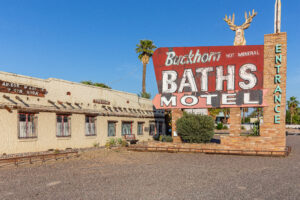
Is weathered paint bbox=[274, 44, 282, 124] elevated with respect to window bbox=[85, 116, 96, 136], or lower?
elevated

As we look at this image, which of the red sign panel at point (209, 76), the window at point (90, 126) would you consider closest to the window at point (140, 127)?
the window at point (90, 126)

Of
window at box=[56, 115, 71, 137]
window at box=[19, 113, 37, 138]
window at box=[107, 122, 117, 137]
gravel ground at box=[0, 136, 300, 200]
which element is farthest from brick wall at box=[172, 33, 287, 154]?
window at box=[19, 113, 37, 138]

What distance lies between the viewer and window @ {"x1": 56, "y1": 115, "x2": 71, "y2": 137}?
2064 cm

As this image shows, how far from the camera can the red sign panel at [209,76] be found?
1991cm

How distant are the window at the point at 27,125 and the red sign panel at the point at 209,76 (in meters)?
10.7

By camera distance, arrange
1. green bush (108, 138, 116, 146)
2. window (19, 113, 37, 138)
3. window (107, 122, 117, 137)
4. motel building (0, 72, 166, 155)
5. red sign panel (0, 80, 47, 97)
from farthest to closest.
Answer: window (107, 122, 117, 137), green bush (108, 138, 116, 146), window (19, 113, 37, 138), motel building (0, 72, 166, 155), red sign panel (0, 80, 47, 97)

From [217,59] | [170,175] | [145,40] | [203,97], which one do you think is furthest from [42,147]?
[145,40]

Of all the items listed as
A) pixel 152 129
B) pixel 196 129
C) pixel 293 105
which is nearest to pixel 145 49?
pixel 152 129

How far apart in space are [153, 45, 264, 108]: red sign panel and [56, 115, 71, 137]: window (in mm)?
8255

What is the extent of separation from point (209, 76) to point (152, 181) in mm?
13367

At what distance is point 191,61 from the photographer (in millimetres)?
21922

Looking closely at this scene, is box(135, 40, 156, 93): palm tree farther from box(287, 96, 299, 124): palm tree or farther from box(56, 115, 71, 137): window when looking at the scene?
box(287, 96, 299, 124): palm tree

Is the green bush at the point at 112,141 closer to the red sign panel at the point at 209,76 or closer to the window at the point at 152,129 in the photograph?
the red sign panel at the point at 209,76

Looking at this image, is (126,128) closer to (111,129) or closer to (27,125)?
(111,129)
